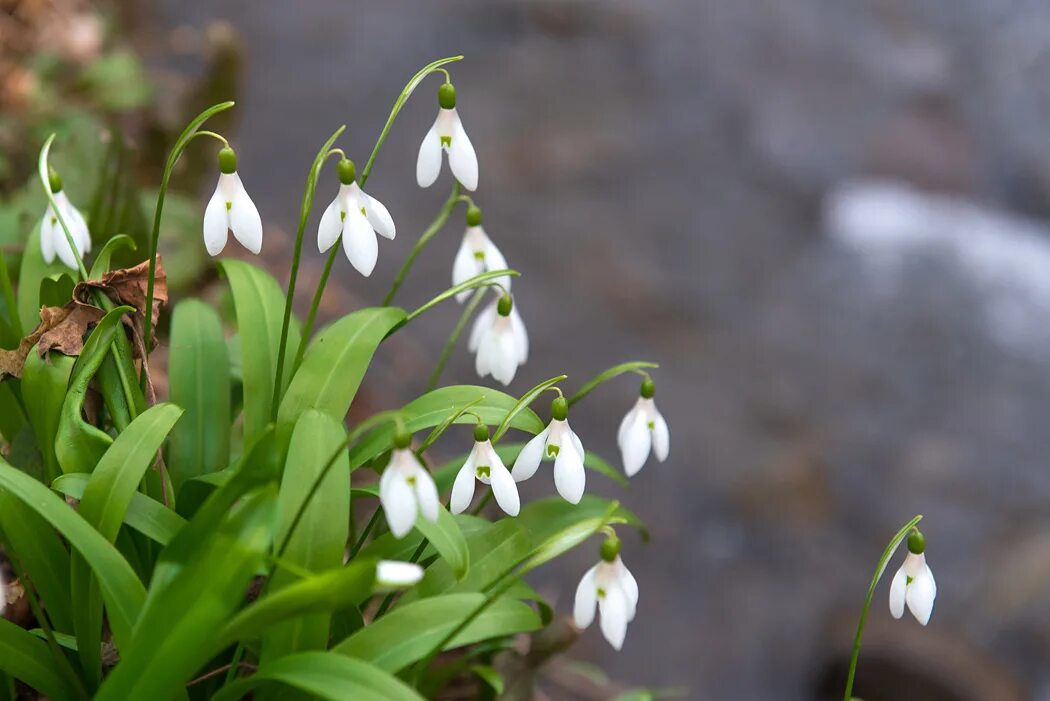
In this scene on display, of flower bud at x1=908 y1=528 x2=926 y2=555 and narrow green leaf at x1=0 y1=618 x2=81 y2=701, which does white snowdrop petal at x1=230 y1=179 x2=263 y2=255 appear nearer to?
narrow green leaf at x1=0 y1=618 x2=81 y2=701

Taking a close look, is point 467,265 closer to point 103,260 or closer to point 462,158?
point 462,158

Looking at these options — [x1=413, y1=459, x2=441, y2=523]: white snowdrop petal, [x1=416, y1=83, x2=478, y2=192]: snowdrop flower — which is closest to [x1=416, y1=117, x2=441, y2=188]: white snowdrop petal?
[x1=416, y1=83, x2=478, y2=192]: snowdrop flower

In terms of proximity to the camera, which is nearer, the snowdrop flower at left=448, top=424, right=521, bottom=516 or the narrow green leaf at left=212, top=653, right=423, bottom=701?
the narrow green leaf at left=212, top=653, right=423, bottom=701

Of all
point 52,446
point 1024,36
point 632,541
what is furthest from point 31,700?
point 1024,36

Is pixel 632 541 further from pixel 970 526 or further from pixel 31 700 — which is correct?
pixel 31 700

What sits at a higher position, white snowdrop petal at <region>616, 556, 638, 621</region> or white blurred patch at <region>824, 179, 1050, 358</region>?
white snowdrop petal at <region>616, 556, 638, 621</region>

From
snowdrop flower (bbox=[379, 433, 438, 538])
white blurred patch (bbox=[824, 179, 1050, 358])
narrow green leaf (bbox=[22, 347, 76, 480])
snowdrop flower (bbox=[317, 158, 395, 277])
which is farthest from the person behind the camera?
white blurred patch (bbox=[824, 179, 1050, 358])

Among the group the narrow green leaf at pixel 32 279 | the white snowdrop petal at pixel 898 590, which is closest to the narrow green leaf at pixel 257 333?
the narrow green leaf at pixel 32 279
